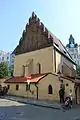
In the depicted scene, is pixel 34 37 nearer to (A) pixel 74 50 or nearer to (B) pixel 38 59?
(B) pixel 38 59

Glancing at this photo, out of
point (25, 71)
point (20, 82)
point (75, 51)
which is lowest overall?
point (20, 82)

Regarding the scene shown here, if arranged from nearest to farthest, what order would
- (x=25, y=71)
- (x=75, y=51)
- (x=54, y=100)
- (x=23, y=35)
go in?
(x=54, y=100) < (x=25, y=71) < (x=23, y=35) < (x=75, y=51)

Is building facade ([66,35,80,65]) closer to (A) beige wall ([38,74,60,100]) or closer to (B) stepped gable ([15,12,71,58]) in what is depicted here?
(B) stepped gable ([15,12,71,58])

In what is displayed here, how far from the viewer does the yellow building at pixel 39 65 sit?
20934 millimetres

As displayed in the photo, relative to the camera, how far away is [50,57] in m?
24.9

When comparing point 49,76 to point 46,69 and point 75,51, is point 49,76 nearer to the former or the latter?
point 46,69

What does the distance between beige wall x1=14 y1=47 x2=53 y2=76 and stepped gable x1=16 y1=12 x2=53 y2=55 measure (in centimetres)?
81

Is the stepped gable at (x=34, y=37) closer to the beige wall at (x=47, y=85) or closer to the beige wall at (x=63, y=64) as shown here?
the beige wall at (x=63, y=64)

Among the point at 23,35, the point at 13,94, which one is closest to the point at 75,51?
the point at 23,35

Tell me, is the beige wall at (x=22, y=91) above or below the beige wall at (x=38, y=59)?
below

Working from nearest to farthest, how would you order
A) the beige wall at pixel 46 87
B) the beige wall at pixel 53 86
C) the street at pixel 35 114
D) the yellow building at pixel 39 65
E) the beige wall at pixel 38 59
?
the street at pixel 35 114 → the beige wall at pixel 53 86 → the beige wall at pixel 46 87 → the yellow building at pixel 39 65 → the beige wall at pixel 38 59

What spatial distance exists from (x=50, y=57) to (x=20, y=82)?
595cm

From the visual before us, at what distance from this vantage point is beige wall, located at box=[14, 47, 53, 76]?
25.1m

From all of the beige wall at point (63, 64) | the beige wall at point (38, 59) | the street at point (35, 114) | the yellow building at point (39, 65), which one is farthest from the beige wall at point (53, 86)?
the street at point (35, 114)
